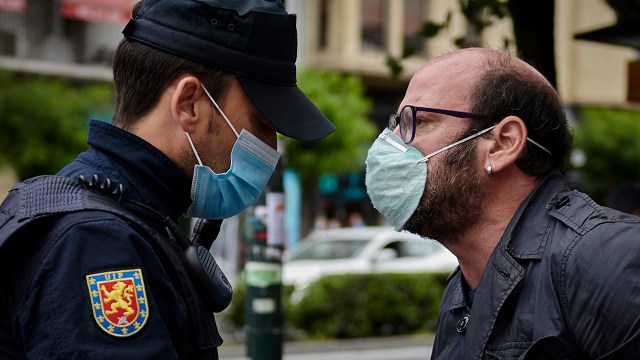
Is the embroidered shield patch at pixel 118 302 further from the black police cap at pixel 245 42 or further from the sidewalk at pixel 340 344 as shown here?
the sidewalk at pixel 340 344

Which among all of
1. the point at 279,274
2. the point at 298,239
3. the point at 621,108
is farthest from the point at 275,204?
the point at 621,108

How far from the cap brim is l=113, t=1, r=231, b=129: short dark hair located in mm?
73

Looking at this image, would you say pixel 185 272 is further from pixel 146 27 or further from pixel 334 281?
pixel 334 281

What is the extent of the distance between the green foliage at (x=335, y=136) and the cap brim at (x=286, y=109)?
22981 mm

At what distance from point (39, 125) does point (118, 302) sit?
20807 millimetres

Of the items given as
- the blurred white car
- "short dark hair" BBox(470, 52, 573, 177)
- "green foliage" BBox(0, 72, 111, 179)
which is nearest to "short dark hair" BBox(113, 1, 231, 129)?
"short dark hair" BBox(470, 52, 573, 177)

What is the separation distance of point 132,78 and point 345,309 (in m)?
11.5

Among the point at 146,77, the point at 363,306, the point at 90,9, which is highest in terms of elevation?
the point at 146,77

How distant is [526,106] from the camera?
2.53 m

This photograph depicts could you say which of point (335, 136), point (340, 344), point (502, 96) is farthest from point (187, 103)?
point (335, 136)

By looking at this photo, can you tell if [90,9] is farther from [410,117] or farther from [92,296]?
[92,296]

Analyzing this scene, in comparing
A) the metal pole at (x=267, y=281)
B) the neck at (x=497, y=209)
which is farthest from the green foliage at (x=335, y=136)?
the neck at (x=497, y=209)

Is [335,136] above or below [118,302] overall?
below

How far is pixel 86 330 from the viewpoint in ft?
5.73
